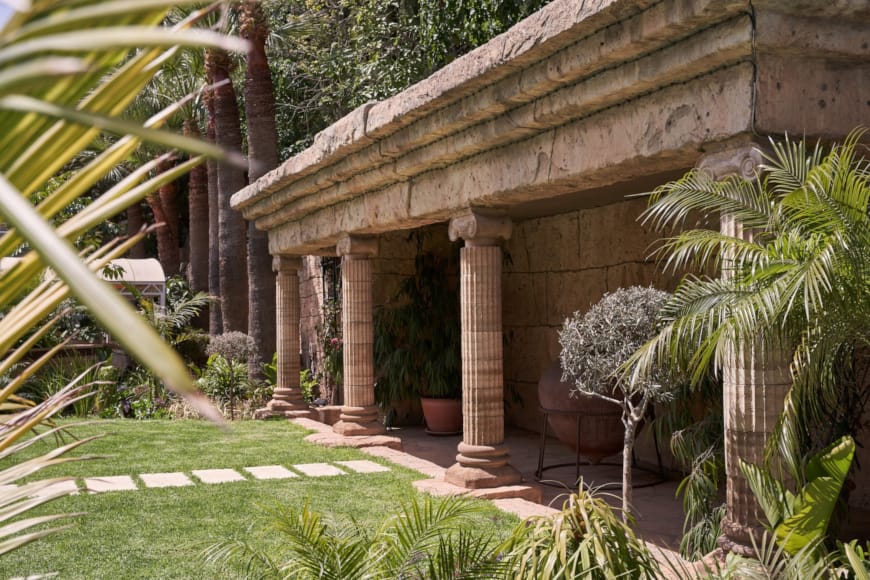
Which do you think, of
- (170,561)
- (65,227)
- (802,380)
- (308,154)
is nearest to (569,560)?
(802,380)

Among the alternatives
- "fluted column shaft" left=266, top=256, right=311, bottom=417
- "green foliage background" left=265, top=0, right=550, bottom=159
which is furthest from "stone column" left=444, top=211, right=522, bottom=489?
"fluted column shaft" left=266, top=256, right=311, bottom=417

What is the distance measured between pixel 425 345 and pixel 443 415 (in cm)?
96

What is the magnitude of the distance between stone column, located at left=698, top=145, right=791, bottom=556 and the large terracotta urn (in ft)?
9.65

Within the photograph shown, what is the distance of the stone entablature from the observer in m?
4.56

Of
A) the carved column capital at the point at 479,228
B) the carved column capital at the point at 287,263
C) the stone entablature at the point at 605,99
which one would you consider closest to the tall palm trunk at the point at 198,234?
the carved column capital at the point at 287,263

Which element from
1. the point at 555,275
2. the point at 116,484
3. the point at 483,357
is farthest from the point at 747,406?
the point at 555,275

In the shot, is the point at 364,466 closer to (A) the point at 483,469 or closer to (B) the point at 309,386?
(A) the point at 483,469

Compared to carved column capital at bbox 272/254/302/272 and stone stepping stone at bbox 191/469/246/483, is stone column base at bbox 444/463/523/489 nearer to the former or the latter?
stone stepping stone at bbox 191/469/246/483

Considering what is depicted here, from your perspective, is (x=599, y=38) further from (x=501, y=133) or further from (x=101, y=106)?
(x=101, y=106)

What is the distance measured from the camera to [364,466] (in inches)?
351

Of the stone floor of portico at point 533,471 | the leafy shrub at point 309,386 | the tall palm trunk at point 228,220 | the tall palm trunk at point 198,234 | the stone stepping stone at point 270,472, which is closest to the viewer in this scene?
the stone floor of portico at point 533,471

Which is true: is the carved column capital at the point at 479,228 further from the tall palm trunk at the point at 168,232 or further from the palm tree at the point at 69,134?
the tall palm trunk at the point at 168,232

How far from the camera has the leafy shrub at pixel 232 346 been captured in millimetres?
13469

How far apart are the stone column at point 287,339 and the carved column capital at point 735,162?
906 cm
